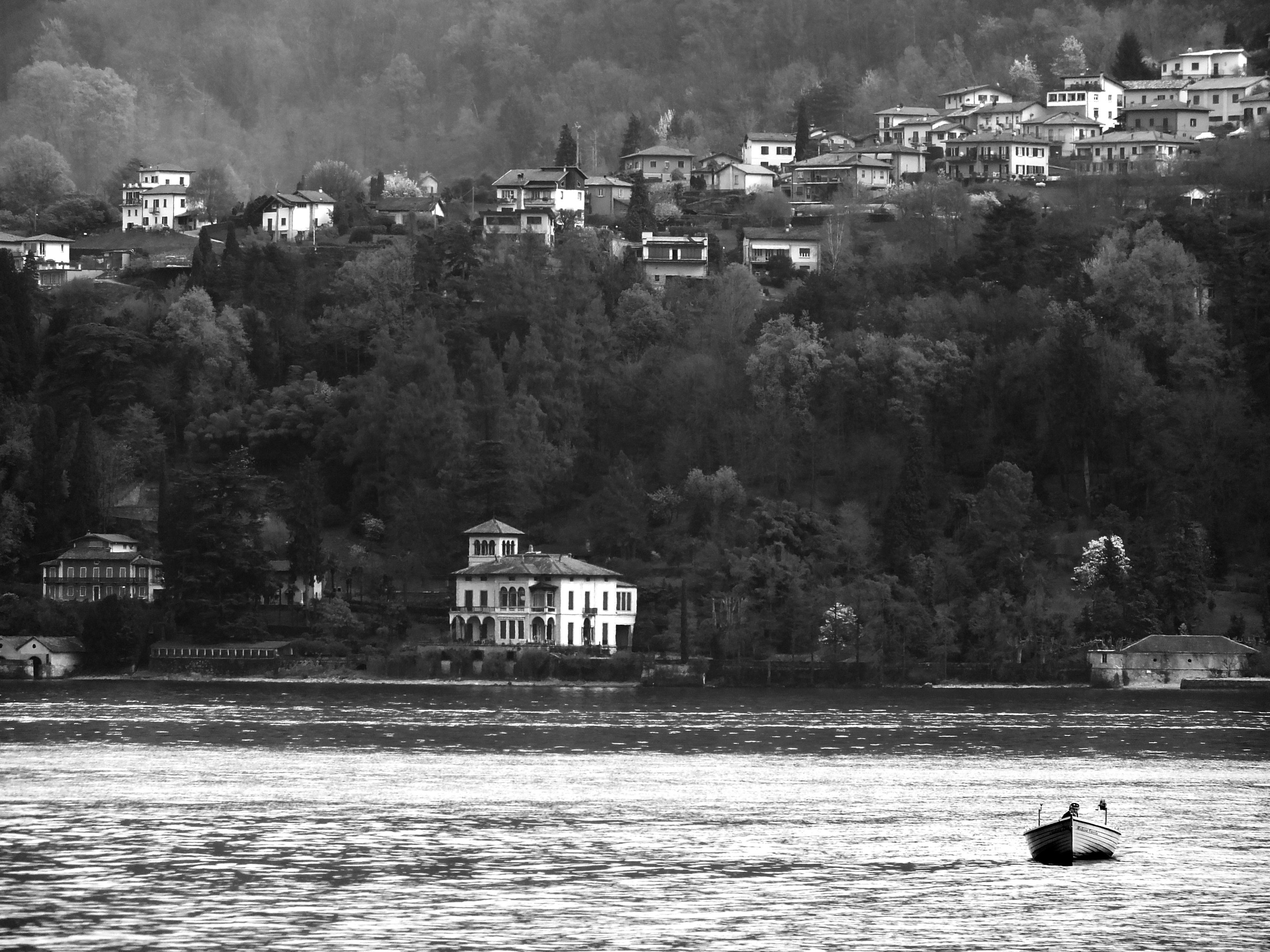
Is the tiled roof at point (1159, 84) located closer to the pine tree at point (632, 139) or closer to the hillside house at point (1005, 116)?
the hillside house at point (1005, 116)

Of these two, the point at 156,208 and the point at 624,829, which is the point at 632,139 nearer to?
the point at 156,208

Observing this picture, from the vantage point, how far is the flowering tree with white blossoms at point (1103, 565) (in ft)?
309

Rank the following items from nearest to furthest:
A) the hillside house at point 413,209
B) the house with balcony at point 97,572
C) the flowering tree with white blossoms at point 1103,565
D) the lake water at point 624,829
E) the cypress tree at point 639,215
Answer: the lake water at point 624,829 < the flowering tree with white blossoms at point 1103,565 < the house with balcony at point 97,572 < the cypress tree at point 639,215 < the hillside house at point 413,209

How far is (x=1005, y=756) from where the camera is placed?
62.7 metres

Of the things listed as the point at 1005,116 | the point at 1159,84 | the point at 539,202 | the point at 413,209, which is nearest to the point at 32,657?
the point at 413,209

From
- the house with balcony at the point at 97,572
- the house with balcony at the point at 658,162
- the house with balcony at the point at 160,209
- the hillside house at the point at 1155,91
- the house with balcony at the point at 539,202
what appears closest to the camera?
the house with balcony at the point at 97,572

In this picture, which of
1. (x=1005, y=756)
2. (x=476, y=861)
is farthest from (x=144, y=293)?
(x=476, y=861)

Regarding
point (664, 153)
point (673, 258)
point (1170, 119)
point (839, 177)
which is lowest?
point (673, 258)

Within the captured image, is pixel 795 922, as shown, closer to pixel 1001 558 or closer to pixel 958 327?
pixel 1001 558

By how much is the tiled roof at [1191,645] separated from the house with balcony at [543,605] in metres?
23.0

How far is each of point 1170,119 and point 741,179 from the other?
28722mm

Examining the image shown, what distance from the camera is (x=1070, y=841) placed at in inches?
1725

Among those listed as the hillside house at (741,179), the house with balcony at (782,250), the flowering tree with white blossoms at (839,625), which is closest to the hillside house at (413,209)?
the hillside house at (741,179)

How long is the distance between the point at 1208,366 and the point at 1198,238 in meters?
12.9
